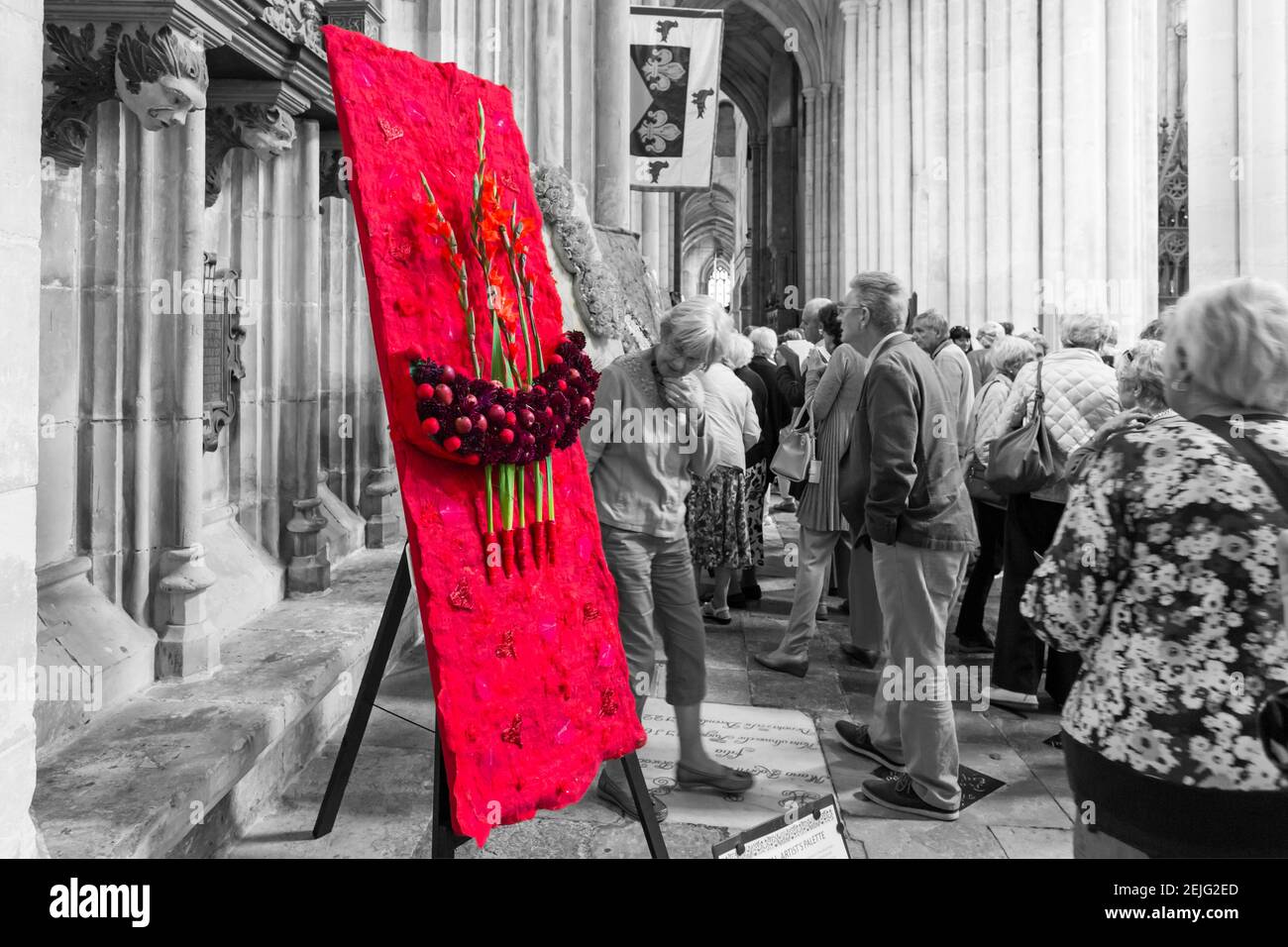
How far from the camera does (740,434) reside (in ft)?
17.4

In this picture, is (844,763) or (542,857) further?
(844,763)

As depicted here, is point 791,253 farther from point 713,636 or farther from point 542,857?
point 542,857

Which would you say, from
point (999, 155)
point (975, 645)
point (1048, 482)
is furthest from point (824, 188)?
point (1048, 482)

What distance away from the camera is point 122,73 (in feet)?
9.91

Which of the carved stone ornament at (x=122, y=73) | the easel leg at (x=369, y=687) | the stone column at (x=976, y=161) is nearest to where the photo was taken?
the easel leg at (x=369, y=687)

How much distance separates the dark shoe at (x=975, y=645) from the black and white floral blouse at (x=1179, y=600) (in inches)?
158

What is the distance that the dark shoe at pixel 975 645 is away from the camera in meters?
5.77

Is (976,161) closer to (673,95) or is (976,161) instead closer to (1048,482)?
(673,95)

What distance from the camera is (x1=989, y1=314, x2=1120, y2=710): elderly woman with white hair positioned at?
450 cm

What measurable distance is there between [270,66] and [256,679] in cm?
220

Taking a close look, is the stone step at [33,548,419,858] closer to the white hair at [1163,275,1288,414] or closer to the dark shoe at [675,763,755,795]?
the dark shoe at [675,763,755,795]

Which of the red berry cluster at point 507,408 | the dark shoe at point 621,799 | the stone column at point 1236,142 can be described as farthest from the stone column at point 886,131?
the red berry cluster at point 507,408

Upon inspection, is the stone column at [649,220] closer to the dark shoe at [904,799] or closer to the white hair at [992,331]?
the white hair at [992,331]
